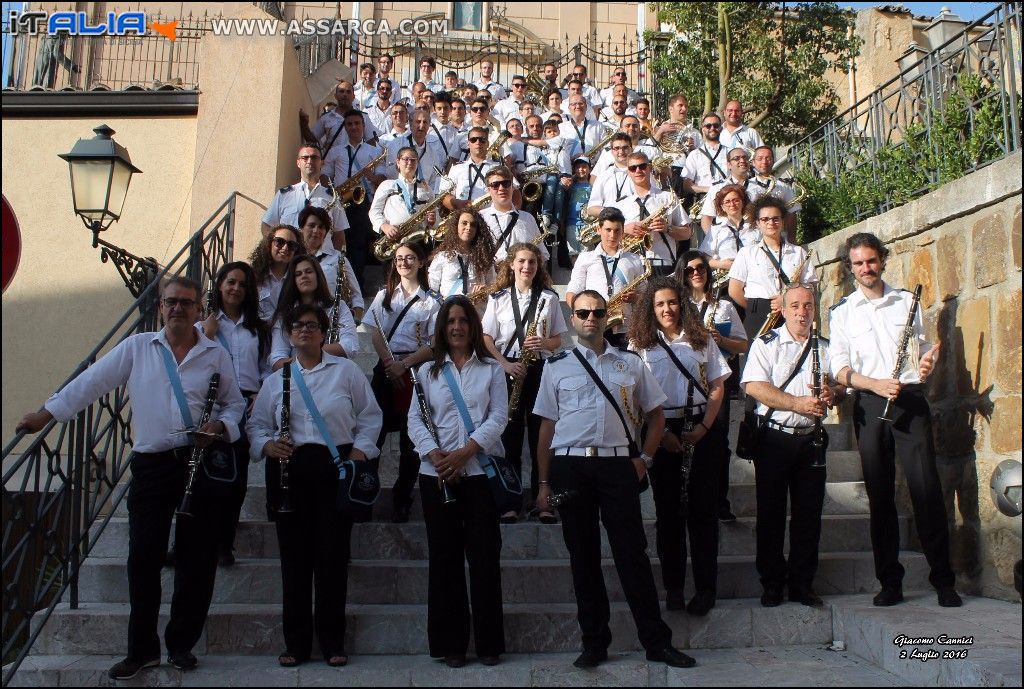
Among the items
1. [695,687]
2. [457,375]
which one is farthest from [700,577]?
[457,375]

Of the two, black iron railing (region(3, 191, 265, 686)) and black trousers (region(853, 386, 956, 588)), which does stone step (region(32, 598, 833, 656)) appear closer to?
black iron railing (region(3, 191, 265, 686))

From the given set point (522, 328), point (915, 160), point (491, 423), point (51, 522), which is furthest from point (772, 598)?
point (915, 160)

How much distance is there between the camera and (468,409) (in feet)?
17.0

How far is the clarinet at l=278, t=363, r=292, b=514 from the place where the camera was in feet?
16.3

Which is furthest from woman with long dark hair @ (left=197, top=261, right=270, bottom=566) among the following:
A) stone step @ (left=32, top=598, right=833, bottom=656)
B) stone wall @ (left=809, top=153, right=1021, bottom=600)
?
stone wall @ (left=809, top=153, right=1021, bottom=600)

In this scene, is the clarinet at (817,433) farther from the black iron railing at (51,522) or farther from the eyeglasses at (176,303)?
the black iron railing at (51,522)

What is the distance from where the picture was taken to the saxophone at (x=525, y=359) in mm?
6312

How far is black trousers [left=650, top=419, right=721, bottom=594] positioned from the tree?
449 inches

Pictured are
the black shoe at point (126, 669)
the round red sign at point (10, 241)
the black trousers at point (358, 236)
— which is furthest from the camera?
the black trousers at point (358, 236)

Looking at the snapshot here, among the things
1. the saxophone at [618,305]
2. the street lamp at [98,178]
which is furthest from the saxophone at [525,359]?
the street lamp at [98,178]

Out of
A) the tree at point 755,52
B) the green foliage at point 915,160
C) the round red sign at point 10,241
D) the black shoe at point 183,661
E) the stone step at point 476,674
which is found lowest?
the stone step at point 476,674

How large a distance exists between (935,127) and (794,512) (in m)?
3.85

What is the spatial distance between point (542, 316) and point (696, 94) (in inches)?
430

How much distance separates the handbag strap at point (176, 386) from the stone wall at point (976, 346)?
4740 mm
